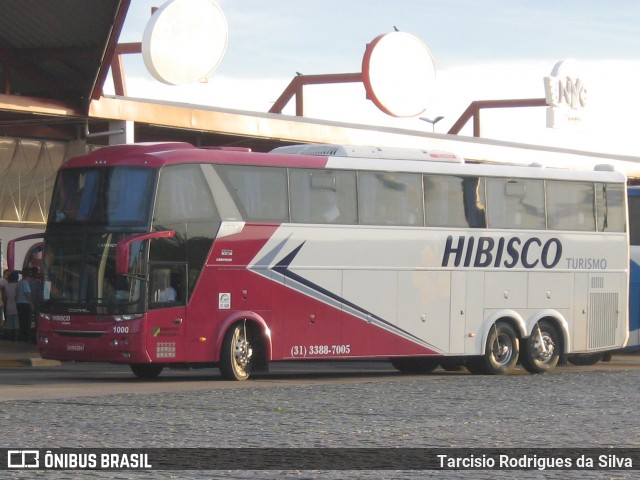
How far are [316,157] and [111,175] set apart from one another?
336cm

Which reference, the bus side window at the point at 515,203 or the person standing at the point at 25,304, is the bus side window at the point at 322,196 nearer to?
the bus side window at the point at 515,203

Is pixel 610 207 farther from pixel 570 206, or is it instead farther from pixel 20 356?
pixel 20 356

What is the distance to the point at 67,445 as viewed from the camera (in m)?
11.6

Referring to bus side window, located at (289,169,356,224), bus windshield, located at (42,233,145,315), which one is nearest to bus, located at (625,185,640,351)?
bus side window, located at (289,169,356,224)

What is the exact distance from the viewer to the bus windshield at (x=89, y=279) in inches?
805

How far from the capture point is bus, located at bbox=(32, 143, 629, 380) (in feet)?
67.5

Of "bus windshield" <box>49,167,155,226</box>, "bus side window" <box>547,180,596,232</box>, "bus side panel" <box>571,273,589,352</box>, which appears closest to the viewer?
"bus windshield" <box>49,167,155,226</box>

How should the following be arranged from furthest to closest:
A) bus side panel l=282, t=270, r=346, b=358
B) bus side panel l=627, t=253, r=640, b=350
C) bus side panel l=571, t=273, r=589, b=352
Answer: bus side panel l=627, t=253, r=640, b=350, bus side panel l=571, t=273, r=589, b=352, bus side panel l=282, t=270, r=346, b=358

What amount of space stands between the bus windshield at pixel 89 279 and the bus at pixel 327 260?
23 millimetres

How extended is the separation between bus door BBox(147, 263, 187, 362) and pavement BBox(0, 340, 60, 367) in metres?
6.02

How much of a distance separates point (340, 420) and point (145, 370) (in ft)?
28.3

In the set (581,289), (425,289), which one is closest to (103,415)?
(425,289)

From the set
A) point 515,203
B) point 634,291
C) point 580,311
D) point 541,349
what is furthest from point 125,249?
point 634,291

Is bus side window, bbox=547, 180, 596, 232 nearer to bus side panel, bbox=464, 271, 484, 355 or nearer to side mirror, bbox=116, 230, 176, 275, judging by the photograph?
bus side panel, bbox=464, 271, 484, 355
